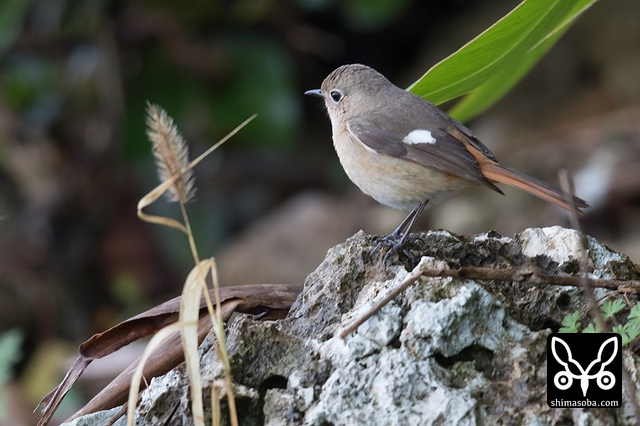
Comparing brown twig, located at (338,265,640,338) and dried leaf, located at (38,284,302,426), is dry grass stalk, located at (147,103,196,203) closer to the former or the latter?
dried leaf, located at (38,284,302,426)

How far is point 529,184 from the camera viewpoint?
2992 mm

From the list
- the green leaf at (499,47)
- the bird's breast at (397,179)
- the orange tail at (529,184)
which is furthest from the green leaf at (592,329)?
the bird's breast at (397,179)

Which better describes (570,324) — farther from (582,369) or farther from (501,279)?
(501,279)

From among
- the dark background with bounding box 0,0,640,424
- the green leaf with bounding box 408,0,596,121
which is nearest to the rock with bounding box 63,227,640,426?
the green leaf with bounding box 408,0,596,121

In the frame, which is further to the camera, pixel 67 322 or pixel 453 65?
pixel 67 322

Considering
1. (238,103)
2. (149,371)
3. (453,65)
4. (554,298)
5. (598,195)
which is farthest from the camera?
(238,103)

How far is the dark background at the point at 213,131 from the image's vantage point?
245 inches

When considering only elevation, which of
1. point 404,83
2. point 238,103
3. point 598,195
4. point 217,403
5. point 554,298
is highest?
point 404,83

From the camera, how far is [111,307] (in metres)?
7.02

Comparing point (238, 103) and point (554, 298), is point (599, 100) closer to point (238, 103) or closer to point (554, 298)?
point (238, 103)

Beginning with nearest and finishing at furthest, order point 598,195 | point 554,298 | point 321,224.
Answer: point 554,298 < point 598,195 < point 321,224

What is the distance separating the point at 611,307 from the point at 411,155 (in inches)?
51.2

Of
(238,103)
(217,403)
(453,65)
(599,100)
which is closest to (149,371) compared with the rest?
(217,403)

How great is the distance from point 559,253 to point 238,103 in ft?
14.0
